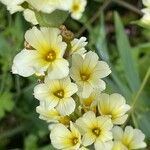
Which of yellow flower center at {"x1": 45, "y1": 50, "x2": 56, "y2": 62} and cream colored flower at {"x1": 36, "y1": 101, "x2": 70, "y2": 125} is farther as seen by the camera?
cream colored flower at {"x1": 36, "y1": 101, "x2": 70, "y2": 125}

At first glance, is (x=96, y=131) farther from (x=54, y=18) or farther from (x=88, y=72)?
(x=54, y=18)

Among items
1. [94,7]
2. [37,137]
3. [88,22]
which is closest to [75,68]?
[37,137]

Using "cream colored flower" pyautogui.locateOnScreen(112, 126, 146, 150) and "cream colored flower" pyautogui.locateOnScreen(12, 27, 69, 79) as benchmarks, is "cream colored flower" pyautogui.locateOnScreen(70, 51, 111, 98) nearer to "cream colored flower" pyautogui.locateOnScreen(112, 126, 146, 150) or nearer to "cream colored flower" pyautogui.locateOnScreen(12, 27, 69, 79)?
"cream colored flower" pyautogui.locateOnScreen(12, 27, 69, 79)

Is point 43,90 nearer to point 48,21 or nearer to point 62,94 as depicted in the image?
point 62,94

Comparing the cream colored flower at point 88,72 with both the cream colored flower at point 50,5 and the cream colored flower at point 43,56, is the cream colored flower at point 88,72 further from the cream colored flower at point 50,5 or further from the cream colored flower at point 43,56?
→ the cream colored flower at point 50,5

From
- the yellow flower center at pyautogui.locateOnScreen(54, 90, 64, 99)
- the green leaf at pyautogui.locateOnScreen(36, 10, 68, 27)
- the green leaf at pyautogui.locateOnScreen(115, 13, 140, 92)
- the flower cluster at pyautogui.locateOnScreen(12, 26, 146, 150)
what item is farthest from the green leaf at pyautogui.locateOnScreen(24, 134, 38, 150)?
the green leaf at pyautogui.locateOnScreen(36, 10, 68, 27)

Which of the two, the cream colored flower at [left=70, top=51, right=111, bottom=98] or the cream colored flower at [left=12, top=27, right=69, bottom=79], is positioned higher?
the cream colored flower at [left=12, top=27, right=69, bottom=79]
